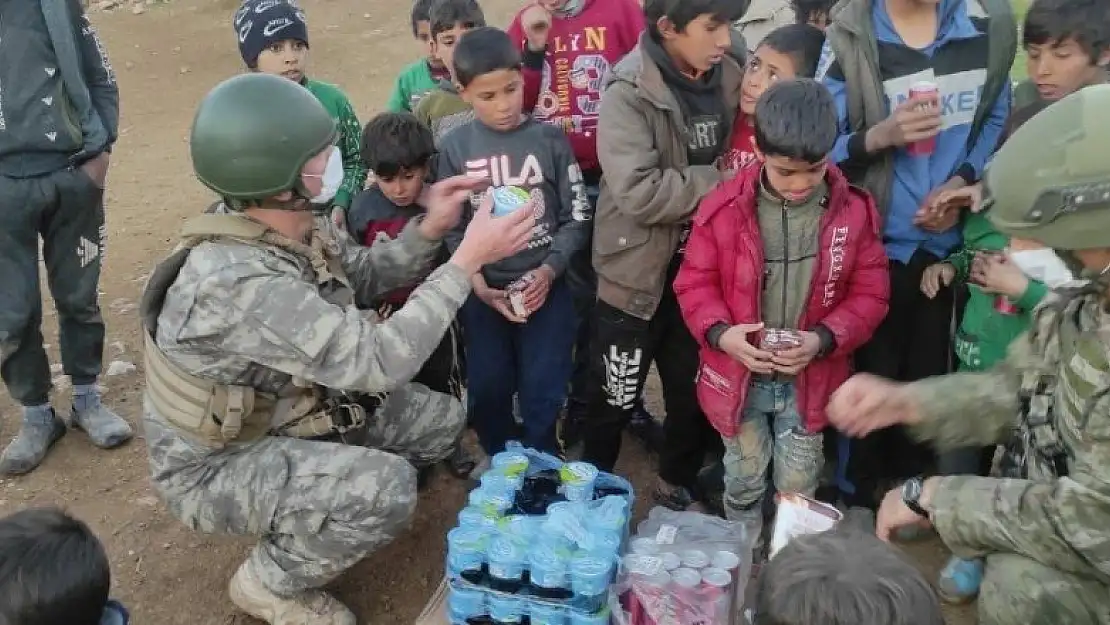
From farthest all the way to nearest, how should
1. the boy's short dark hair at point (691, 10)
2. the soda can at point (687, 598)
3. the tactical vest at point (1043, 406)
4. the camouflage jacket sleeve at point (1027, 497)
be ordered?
1. the boy's short dark hair at point (691, 10)
2. the soda can at point (687, 598)
3. the tactical vest at point (1043, 406)
4. the camouflage jacket sleeve at point (1027, 497)

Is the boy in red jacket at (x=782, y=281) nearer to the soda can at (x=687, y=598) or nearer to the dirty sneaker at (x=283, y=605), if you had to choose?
the soda can at (x=687, y=598)

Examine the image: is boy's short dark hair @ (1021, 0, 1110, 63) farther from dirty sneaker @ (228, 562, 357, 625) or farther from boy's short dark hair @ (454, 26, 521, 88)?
dirty sneaker @ (228, 562, 357, 625)

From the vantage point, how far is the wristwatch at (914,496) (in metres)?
2.71

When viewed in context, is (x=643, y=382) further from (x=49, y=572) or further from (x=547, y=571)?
(x=49, y=572)

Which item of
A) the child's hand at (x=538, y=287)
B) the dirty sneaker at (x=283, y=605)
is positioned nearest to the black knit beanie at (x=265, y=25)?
the child's hand at (x=538, y=287)

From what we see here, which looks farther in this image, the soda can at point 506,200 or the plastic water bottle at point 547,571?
the soda can at point 506,200

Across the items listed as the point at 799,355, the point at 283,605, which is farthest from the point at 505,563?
the point at 799,355

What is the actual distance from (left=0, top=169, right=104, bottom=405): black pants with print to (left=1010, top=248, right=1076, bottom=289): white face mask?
4.25 metres

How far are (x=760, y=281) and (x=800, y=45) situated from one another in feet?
3.58

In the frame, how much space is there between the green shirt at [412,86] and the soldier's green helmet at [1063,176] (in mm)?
3399

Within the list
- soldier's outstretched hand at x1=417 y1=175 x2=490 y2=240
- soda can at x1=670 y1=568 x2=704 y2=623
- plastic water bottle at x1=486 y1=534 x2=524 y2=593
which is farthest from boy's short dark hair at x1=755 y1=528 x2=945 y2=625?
soldier's outstretched hand at x1=417 y1=175 x2=490 y2=240

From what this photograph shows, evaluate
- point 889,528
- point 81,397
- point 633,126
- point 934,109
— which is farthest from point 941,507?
point 81,397

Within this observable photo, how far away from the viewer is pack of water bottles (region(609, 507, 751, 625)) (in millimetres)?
3207

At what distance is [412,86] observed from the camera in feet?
16.8
